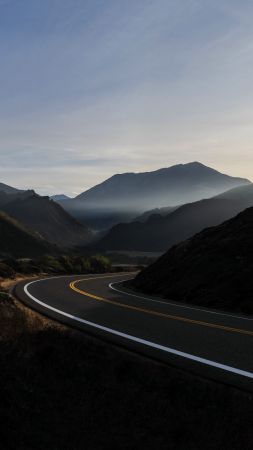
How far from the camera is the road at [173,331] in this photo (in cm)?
776

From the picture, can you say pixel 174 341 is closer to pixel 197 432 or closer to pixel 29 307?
pixel 197 432

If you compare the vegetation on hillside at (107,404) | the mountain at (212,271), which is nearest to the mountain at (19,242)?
the mountain at (212,271)

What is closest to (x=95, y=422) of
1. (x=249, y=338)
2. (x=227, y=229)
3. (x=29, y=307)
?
(x=249, y=338)

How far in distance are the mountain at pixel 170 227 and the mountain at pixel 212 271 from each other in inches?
5013

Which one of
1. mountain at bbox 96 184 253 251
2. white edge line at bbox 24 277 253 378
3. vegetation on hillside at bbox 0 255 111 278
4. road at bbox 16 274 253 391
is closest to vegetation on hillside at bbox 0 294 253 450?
road at bbox 16 274 253 391

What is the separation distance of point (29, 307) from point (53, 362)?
26.6 ft

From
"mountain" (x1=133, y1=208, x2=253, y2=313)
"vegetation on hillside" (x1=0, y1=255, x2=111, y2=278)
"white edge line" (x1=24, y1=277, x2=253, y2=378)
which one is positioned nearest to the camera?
"white edge line" (x1=24, y1=277, x2=253, y2=378)

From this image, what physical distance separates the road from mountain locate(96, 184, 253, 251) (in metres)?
141

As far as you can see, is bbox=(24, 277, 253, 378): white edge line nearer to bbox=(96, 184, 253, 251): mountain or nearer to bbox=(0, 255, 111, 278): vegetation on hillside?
bbox=(0, 255, 111, 278): vegetation on hillside

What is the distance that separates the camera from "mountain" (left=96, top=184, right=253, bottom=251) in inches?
6462

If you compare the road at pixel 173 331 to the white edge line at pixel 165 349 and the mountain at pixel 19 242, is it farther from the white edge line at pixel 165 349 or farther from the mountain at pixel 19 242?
the mountain at pixel 19 242

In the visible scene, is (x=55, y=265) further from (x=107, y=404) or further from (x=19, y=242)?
(x=19, y=242)

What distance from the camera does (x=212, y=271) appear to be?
862 inches

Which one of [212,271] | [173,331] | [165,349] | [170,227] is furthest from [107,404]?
[170,227]
